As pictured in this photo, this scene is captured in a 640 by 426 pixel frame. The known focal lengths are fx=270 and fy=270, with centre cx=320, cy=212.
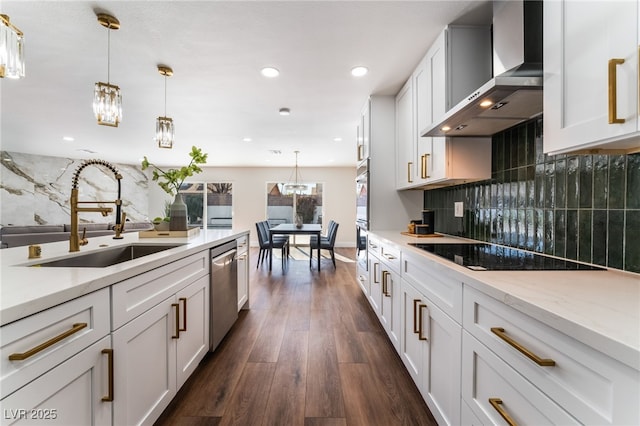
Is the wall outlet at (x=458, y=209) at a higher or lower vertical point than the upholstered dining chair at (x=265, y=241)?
higher

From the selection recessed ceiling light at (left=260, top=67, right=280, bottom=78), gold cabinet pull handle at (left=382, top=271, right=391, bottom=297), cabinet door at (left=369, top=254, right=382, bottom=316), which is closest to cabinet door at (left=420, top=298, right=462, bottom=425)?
gold cabinet pull handle at (left=382, top=271, right=391, bottom=297)

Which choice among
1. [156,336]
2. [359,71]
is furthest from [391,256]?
[359,71]

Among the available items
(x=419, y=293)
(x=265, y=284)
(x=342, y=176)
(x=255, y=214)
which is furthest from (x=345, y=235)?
(x=419, y=293)

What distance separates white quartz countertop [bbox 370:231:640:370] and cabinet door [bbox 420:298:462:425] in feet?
0.96

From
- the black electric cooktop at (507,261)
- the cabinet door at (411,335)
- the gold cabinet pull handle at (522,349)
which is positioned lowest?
the cabinet door at (411,335)

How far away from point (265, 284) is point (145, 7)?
10.8 ft

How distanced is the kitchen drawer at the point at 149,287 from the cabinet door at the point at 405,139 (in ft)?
6.37

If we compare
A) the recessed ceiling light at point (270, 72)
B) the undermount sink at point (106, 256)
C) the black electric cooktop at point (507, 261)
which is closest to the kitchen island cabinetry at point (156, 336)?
the undermount sink at point (106, 256)

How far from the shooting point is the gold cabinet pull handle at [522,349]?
0.67 m

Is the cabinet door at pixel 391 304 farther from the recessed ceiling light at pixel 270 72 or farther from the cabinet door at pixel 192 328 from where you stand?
the recessed ceiling light at pixel 270 72

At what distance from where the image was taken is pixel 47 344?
28.6 inches

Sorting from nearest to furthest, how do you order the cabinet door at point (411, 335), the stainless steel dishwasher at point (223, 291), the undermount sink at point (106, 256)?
the undermount sink at point (106, 256), the cabinet door at point (411, 335), the stainless steel dishwasher at point (223, 291)

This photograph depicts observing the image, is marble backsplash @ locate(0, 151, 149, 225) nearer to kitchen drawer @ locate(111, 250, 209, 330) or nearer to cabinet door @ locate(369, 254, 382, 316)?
kitchen drawer @ locate(111, 250, 209, 330)

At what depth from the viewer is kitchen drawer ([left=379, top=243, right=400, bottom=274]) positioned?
1.92 meters
